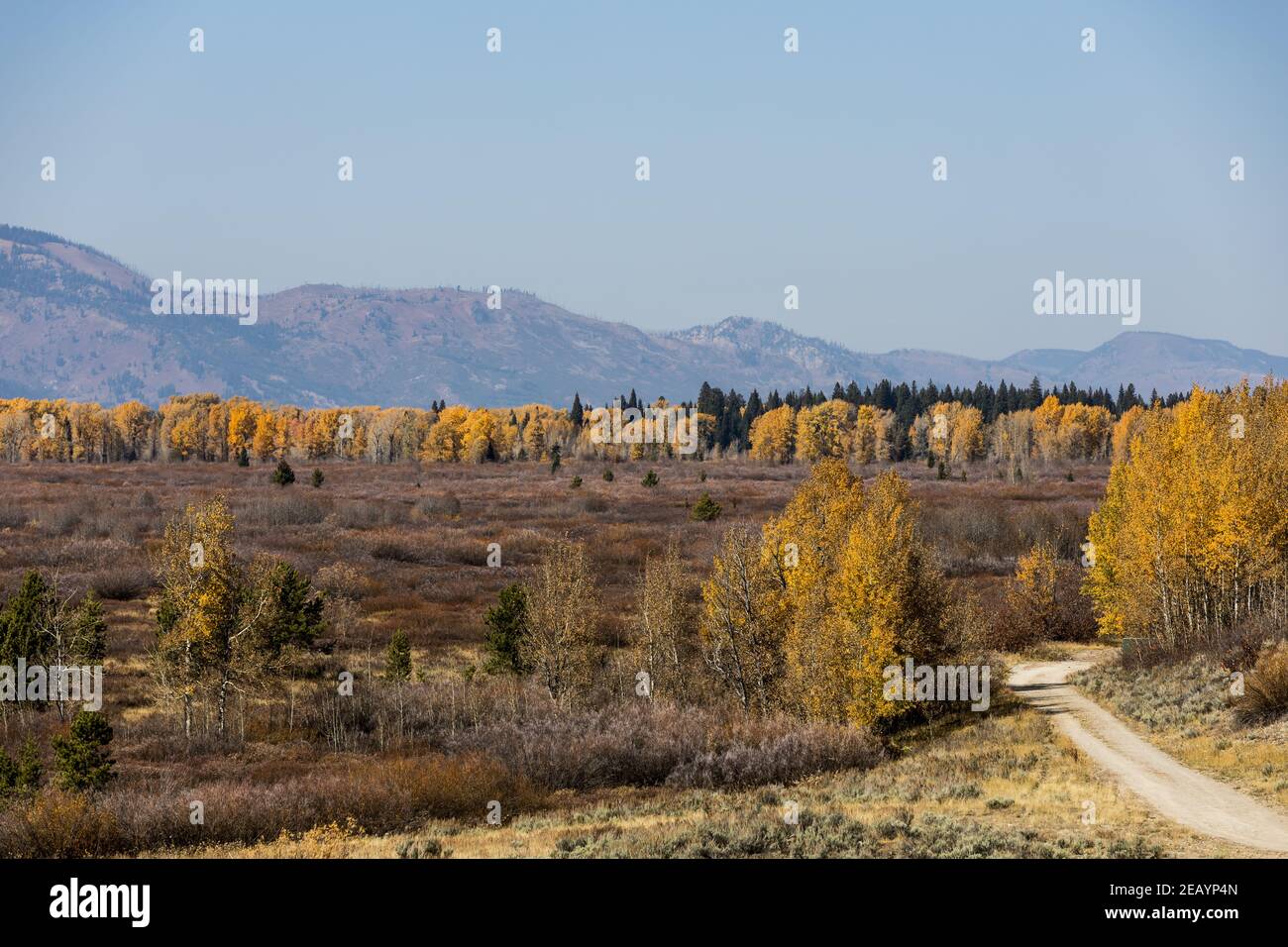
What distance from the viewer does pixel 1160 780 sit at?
2581cm

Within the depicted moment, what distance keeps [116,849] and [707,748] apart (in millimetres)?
15397

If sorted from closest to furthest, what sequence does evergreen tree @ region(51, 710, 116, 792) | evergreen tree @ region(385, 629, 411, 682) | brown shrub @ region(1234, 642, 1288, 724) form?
evergreen tree @ region(51, 710, 116, 792), brown shrub @ region(1234, 642, 1288, 724), evergreen tree @ region(385, 629, 411, 682)

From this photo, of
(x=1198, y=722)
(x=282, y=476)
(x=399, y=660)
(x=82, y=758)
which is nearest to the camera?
(x=82, y=758)

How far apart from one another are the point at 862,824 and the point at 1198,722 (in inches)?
578

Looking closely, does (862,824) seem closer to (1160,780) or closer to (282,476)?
(1160,780)

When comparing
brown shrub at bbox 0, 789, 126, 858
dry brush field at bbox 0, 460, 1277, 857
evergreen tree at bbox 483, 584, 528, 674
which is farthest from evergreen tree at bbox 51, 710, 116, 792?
evergreen tree at bbox 483, 584, 528, 674

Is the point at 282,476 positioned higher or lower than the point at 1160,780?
higher

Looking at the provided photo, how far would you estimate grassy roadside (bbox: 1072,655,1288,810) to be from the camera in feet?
83.7

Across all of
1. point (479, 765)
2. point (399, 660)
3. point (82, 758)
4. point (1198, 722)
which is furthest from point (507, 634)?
point (1198, 722)

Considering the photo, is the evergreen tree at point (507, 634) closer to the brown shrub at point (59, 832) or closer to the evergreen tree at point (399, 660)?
the evergreen tree at point (399, 660)

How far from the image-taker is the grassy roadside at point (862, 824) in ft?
64.5

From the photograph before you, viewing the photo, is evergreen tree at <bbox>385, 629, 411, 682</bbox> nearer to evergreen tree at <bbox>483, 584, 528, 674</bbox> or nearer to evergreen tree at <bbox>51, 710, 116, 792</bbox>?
evergreen tree at <bbox>483, 584, 528, 674</bbox>

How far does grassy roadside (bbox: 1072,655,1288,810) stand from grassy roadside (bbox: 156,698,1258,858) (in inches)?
116
